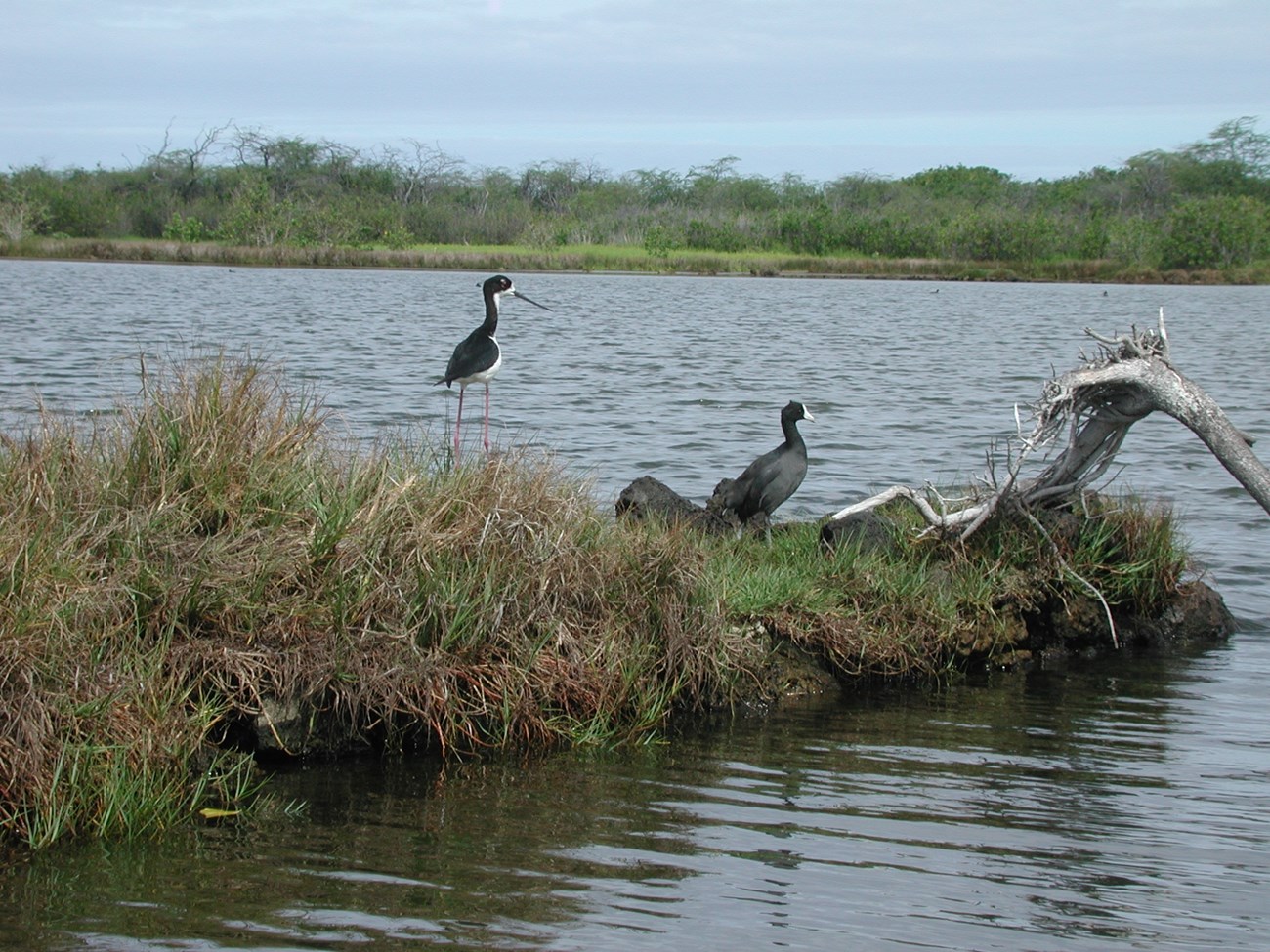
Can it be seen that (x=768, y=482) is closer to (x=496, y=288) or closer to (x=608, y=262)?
(x=496, y=288)

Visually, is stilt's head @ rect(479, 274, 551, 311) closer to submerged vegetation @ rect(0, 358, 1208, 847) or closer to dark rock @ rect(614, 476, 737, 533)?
dark rock @ rect(614, 476, 737, 533)

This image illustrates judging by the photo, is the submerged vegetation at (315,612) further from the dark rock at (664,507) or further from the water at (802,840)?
the dark rock at (664,507)

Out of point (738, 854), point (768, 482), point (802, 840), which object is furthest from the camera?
point (768, 482)

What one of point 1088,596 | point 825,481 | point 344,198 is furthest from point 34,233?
point 1088,596

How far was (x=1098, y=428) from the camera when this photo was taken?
8789 mm

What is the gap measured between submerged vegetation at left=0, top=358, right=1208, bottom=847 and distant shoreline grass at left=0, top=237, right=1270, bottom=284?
57487 millimetres

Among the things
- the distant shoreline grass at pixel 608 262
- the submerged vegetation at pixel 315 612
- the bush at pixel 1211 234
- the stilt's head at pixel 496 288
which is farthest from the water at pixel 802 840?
the bush at pixel 1211 234

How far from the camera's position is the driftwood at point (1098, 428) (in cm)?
804

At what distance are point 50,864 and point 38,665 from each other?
721 mm

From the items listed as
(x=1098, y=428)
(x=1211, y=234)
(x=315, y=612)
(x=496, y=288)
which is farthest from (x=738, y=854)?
(x=1211, y=234)

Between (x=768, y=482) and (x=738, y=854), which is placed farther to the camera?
(x=768, y=482)

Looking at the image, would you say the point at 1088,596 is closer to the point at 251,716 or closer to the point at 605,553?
the point at 605,553

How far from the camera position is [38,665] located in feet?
16.5

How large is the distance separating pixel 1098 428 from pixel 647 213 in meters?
76.8
